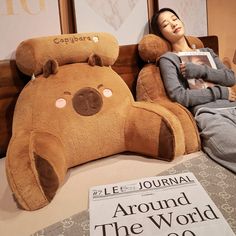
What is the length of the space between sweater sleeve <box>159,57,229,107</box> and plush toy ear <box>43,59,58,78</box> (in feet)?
1.53

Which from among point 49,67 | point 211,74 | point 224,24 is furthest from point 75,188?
point 224,24

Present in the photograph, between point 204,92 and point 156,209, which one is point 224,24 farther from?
point 156,209

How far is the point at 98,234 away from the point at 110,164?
0.34m

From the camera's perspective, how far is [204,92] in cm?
111

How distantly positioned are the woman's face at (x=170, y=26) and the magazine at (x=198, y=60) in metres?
0.10

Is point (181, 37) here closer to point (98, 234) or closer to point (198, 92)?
point (198, 92)

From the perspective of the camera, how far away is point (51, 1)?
3.49 feet

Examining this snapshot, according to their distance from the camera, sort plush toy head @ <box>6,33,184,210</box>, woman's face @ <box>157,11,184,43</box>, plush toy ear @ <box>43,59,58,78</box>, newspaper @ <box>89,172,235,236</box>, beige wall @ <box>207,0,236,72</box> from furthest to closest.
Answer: beige wall @ <box>207,0,236,72</box> → woman's face @ <box>157,11,184,43</box> → plush toy ear @ <box>43,59,58,78</box> → plush toy head @ <box>6,33,184,210</box> → newspaper @ <box>89,172,235,236</box>

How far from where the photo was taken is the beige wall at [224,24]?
1724 mm

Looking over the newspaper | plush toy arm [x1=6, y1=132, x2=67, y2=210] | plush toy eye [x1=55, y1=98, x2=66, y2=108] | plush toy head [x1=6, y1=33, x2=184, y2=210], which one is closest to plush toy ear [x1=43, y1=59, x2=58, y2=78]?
plush toy head [x1=6, y1=33, x2=184, y2=210]

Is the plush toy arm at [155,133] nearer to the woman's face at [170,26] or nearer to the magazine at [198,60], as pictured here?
the magazine at [198,60]

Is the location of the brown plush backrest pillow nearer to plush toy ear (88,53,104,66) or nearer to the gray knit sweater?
plush toy ear (88,53,104,66)

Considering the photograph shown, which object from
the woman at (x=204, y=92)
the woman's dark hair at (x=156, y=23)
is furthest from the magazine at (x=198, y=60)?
the woman's dark hair at (x=156, y=23)

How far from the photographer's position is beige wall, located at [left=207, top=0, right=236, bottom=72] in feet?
5.65
